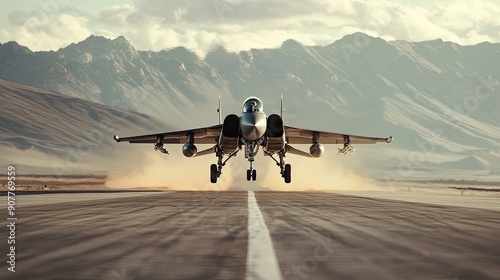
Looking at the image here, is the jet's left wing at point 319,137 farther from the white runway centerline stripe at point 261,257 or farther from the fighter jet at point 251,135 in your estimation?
the white runway centerline stripe at point 261,257

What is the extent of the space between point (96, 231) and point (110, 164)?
18493 centimetres

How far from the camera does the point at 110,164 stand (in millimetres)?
198625

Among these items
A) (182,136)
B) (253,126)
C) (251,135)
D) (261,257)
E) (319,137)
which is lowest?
(261,257)

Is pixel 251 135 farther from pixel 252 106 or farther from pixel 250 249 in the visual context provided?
pixel 250 249

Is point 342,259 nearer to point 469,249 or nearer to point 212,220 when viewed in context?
point 469,249

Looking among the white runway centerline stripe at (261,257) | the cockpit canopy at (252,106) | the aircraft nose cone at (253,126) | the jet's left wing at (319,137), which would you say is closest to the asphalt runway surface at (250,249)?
the white runway centerline stripe at (261,257)

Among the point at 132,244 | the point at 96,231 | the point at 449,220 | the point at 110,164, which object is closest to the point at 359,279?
the point at 132,244

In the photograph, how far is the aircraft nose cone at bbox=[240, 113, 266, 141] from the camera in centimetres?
3953

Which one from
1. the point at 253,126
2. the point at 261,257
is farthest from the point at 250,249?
the point at 253,126

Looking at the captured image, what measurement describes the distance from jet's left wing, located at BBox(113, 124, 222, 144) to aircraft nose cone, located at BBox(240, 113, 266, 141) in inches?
348

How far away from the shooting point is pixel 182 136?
54.9m

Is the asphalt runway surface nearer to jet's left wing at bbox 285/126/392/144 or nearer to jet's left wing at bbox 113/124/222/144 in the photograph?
jet's left wing at bbox 113/124/222/144

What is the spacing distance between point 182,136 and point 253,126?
16244mm

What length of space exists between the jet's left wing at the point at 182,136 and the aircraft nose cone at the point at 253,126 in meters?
8.83
